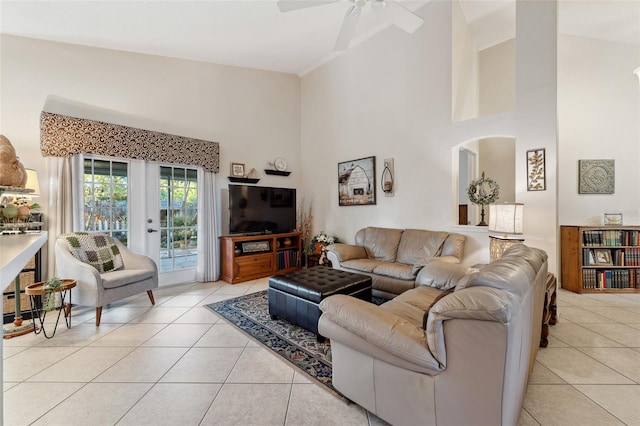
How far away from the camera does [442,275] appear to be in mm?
2643

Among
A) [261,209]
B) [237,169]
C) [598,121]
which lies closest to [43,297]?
[261,209]

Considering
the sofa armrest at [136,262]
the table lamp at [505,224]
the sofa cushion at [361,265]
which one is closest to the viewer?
the table lamp at [505,224]

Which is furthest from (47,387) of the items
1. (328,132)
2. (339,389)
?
(328,132)

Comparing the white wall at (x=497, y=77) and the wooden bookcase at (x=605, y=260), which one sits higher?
the white wall at (x=497, y=77)

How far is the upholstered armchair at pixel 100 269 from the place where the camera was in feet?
9.28

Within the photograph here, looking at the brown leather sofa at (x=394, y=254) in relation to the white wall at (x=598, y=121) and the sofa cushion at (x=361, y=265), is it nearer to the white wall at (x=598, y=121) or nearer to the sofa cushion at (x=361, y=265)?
the sofa cushion at (x=361, y=265)

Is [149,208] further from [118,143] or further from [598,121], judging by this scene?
[598,121]

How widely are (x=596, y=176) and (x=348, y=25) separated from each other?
433 centimetres

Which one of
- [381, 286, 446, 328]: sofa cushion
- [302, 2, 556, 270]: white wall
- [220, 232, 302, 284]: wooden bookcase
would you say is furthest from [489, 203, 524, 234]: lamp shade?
[220, 232, 302, 284]: wooden bookcase

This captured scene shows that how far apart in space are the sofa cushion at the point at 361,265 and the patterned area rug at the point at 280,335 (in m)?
1.20

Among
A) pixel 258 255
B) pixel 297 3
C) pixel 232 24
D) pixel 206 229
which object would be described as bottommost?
pixel 258 255

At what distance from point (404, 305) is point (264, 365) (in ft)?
3.95

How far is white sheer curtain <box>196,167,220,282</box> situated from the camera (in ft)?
14.8

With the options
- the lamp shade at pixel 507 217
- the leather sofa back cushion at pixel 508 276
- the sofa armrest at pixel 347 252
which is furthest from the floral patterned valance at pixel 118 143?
the leather sofa back cushion at pixel 508 276
